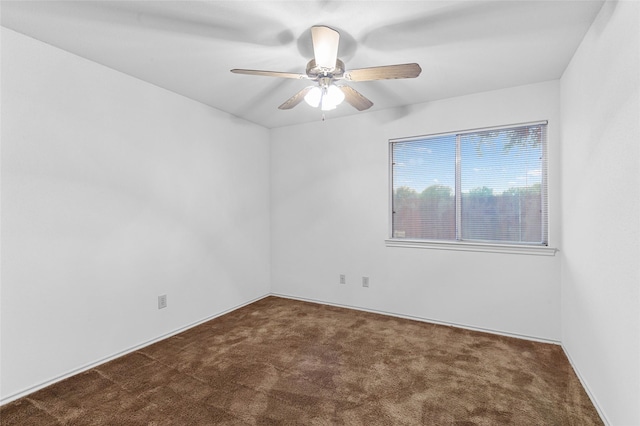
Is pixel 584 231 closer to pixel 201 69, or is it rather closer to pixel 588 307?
pixel 588 307

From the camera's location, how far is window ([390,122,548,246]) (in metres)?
2.91

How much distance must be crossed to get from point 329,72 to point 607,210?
1894 millimetres

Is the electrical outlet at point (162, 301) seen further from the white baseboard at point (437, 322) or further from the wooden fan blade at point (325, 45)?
the wooden fan blade at point (325, 45)

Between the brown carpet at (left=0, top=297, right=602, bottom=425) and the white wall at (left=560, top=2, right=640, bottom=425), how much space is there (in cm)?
38

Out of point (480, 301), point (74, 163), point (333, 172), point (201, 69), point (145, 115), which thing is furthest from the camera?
point (333, 172)

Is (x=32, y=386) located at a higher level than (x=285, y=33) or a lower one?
lower

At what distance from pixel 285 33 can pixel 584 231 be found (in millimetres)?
2520

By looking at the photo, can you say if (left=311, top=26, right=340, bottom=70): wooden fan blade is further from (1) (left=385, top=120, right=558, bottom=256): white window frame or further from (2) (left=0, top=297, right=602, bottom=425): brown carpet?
(2) (left=0, top=297, right=602, bottom=425): brown carpet

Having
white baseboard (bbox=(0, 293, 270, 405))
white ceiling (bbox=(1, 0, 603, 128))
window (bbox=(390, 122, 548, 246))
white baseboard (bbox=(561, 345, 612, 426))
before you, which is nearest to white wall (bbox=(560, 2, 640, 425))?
white baseboard (bbox=(561, 345, 612, 426))

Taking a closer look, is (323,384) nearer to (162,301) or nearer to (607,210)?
(162,301)

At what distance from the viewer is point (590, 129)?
Answer: 1.95 metres

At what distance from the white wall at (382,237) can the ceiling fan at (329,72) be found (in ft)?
4.61

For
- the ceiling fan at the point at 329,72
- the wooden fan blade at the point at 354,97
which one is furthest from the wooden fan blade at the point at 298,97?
the wooden fan blade at the point at 354,97

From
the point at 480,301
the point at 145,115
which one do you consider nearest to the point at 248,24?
the point at 145,115
